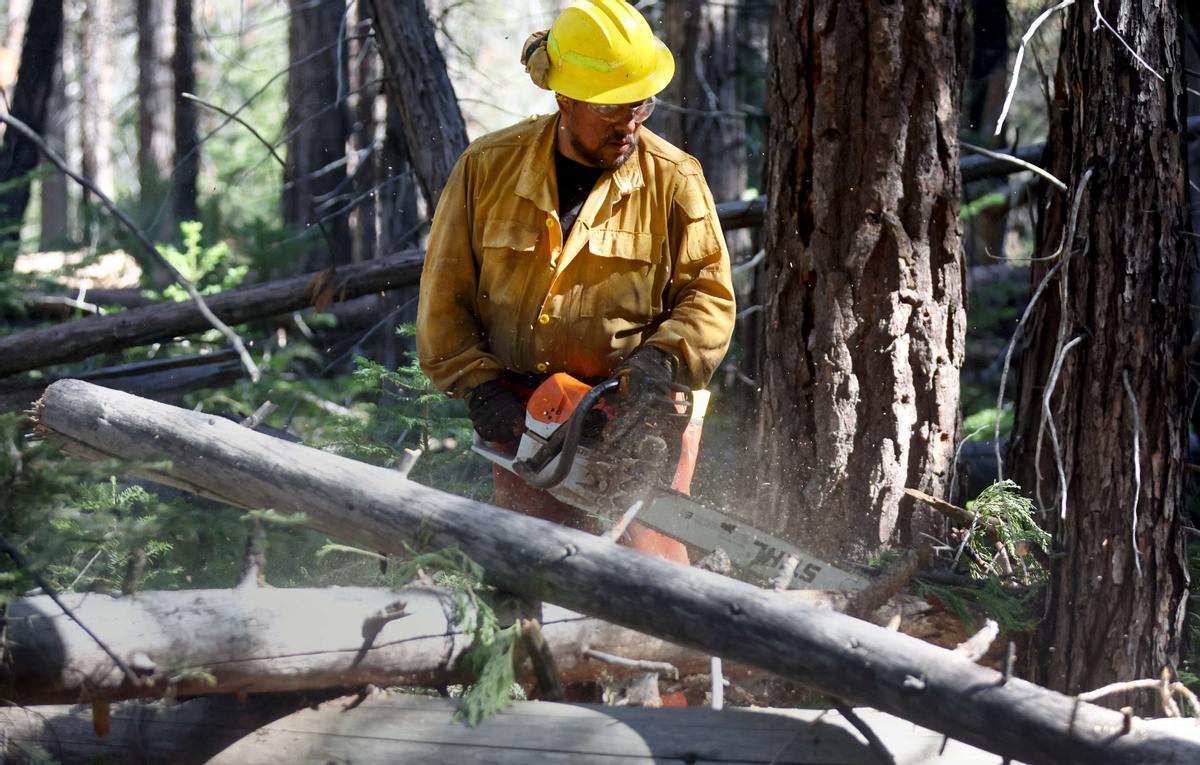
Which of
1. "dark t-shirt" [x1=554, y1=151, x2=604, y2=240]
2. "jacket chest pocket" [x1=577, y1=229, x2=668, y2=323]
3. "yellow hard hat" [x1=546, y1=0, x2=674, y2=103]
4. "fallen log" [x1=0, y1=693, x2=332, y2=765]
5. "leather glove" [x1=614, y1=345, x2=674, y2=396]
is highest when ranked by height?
"yellow hard hat" [x1=546, y1=0, x2=674, y2=103]

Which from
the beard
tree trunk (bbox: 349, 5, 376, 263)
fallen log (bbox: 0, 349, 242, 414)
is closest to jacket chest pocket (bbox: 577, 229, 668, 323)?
the beard

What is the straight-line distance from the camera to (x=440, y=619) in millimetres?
3123

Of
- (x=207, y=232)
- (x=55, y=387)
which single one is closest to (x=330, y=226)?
(x=207, y=232)

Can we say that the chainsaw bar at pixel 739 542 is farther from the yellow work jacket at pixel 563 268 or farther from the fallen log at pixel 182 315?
the fallen log at pixel 182 315

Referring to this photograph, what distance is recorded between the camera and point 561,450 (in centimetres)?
374

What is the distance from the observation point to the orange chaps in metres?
4.06

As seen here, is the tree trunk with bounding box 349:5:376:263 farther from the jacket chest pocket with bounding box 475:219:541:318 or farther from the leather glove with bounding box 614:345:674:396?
the leather glove with bounding box 614:345:674:396

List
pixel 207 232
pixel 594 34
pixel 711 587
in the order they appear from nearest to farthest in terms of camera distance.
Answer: pixel 711 587
pixel 594 34
pixel 207 232

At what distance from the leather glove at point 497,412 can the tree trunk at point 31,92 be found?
27.4 feet

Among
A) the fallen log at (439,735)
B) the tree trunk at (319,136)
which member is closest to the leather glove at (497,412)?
the fallen log at (439,735)

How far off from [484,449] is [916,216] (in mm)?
1917

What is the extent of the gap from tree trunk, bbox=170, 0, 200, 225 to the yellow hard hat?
350 inches

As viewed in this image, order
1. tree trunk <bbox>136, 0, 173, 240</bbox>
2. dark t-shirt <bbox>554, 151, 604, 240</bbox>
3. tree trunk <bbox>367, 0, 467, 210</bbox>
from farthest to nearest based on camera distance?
tree trunk <bbox>136, 0, 173, 240</bbox> → tree trunk <bbox>367, 0, 467, 210</bbox> → dark t-shirt <bbox>554, 151, 604, 240</bbox>

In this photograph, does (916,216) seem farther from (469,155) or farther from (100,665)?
(100,665)
